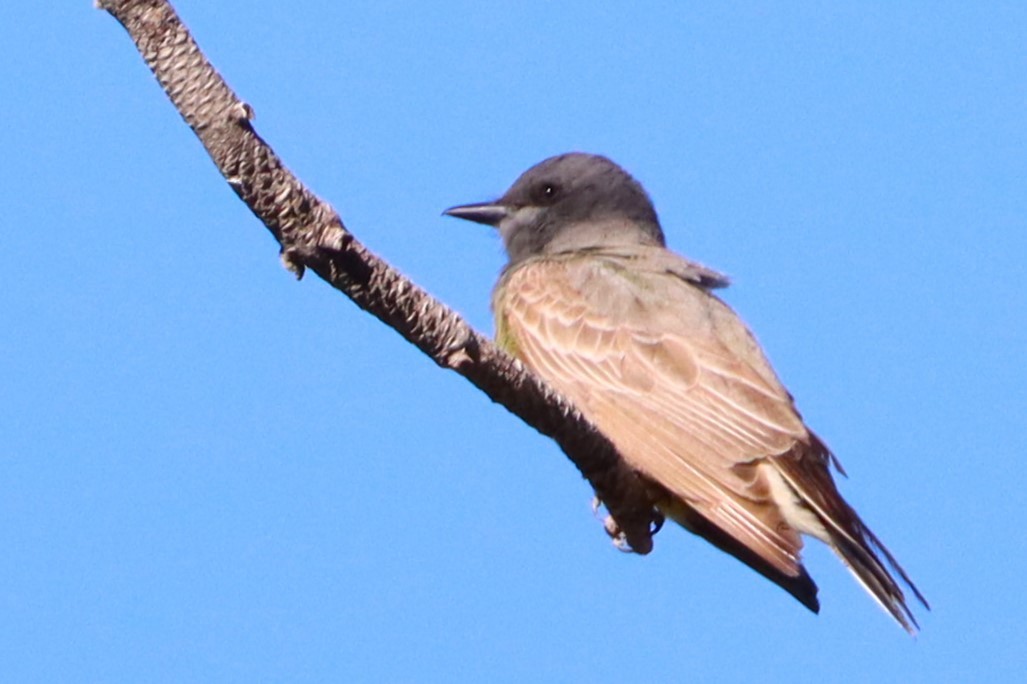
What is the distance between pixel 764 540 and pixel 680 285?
2.12 metres

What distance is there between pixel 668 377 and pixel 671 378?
0.02 m

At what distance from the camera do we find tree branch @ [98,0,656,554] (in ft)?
15.8

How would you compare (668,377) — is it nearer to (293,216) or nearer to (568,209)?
(568,209)

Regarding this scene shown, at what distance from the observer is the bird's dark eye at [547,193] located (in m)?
10.1

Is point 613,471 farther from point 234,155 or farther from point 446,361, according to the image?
point 234,155

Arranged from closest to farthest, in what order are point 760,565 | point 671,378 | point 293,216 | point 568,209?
point 293,216 → point 760,565 → point 671,378 → point 568,209

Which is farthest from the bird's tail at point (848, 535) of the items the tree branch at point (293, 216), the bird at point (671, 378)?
the tree branch at point (293, 216)

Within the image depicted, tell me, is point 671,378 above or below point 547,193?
below

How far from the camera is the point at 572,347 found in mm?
8469

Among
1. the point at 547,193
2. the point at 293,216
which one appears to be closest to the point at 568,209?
the point at 547,193

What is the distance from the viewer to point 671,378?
822cm

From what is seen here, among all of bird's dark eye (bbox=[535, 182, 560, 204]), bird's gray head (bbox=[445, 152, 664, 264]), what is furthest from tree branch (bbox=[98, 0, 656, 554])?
bird's dark eye (bbox=[535, 182, 560, 204])

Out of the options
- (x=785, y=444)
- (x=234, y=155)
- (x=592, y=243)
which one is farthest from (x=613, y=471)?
(x=592, y=243)

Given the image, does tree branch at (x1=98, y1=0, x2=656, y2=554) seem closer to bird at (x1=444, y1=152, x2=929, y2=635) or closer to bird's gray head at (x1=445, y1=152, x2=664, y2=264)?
bird at (x1=444, y1=152, x2=929, y2=635)
